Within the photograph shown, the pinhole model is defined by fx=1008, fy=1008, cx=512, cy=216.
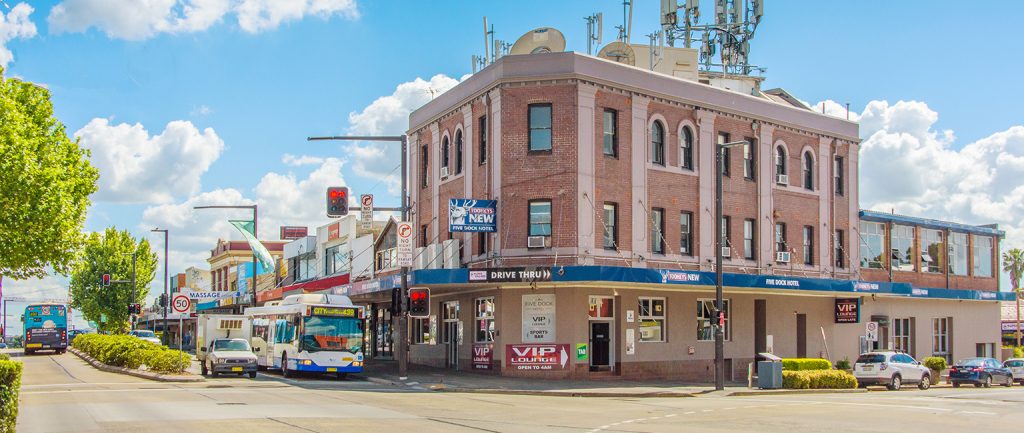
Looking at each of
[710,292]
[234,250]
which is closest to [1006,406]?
[710,292]

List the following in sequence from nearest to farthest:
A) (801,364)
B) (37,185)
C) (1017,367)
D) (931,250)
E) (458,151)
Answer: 1. (37,185)
2. (801,364)
3. (458,151)
4. (1017,367)
5. (931,250)

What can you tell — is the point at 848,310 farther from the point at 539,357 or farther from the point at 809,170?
the point at 539,357

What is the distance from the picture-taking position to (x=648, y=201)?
36.9m

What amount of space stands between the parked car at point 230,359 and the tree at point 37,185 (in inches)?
224

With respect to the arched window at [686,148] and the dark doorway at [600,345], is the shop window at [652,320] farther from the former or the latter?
the arched window at [686,148]

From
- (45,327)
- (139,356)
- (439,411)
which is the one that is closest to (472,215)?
(439,411)

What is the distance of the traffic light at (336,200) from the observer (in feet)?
104

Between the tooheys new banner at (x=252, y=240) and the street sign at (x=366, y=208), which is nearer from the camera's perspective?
the street sign at (x=366, y=208)

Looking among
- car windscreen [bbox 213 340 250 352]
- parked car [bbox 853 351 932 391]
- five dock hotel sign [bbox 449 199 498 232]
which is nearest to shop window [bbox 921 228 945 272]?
parked car [bbox 853 351 932 391]

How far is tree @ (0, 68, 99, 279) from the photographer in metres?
26.9

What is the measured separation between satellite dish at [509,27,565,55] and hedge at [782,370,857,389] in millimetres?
14578

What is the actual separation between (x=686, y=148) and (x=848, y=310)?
11.3 m

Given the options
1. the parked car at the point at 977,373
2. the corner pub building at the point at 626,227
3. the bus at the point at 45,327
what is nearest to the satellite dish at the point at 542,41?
the corner pub building at the point at 626,227

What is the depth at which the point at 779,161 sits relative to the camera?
42.2 meters
